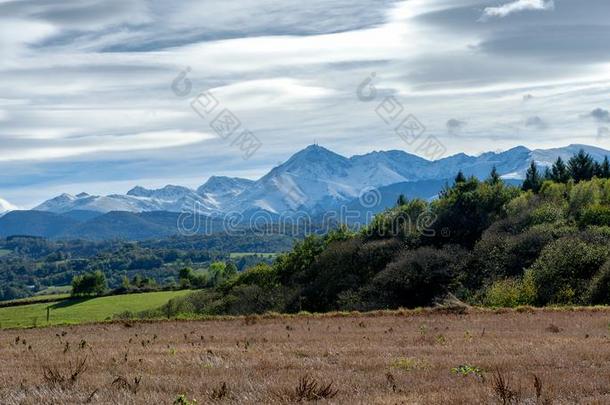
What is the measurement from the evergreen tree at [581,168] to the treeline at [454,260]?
743 inches

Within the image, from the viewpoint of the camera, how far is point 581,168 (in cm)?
10906

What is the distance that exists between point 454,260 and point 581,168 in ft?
161

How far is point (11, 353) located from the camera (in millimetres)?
22281

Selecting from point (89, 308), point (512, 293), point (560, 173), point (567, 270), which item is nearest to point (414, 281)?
point (512, 293)

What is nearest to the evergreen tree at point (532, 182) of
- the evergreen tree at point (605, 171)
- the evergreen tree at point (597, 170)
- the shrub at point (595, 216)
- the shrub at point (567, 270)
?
the evergreen tree at point (597, 170)

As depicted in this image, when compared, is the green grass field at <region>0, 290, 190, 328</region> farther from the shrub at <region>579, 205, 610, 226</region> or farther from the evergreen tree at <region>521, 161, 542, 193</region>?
the shrub at <region>579, 205, 610, 226</region>

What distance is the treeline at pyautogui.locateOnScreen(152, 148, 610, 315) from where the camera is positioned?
57.8 m

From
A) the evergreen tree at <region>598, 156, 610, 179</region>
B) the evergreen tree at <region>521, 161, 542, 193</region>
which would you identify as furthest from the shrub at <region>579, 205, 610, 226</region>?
the evergreen tree at <region>598, 156, 610, 179</region>

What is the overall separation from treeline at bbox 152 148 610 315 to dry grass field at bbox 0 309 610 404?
105 ft

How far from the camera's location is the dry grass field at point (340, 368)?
36.7 feet

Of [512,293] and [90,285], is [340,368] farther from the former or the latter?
[90,285]

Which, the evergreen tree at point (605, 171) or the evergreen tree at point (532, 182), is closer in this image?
the evergreen tree at point (532, 182)

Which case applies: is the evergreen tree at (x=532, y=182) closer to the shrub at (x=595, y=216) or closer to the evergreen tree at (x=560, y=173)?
the evergreen tree at (x=560, y=173)

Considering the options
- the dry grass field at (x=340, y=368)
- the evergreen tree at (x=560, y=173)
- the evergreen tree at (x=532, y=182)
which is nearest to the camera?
the dry grass field at (x=340, y=368)
